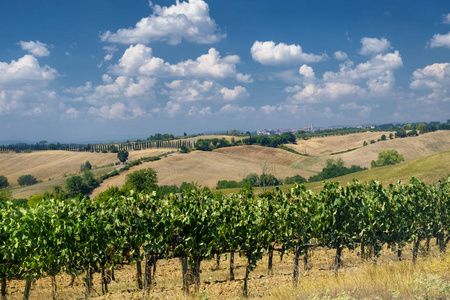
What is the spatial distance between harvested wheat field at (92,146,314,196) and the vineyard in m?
78.2

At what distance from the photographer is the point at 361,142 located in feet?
630

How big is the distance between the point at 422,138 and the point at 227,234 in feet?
593

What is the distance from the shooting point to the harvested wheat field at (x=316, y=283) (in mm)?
8453

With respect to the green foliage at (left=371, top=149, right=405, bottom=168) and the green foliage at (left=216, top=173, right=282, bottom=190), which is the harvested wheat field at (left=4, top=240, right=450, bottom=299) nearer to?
the green foliage at (left=216, top=173, right=282, bottom=190)

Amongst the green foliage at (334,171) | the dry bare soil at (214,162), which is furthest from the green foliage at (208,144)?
the green foliage at (334,171)

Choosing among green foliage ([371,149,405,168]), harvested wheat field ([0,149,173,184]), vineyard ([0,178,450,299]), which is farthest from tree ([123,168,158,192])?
green foliage ([371,149,405,168])

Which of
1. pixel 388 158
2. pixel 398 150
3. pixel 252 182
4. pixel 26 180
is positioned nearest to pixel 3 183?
pixel 26 180

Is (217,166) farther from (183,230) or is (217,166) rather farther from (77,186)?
(183,230)

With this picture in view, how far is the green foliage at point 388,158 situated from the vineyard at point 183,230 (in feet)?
425

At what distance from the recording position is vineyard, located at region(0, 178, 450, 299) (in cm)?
1289

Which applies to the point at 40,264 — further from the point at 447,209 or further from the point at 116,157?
the point at 116,157

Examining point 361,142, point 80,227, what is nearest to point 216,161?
point 361,142

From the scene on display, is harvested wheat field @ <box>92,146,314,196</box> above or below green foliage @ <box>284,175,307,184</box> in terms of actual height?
above

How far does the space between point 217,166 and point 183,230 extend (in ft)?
363
